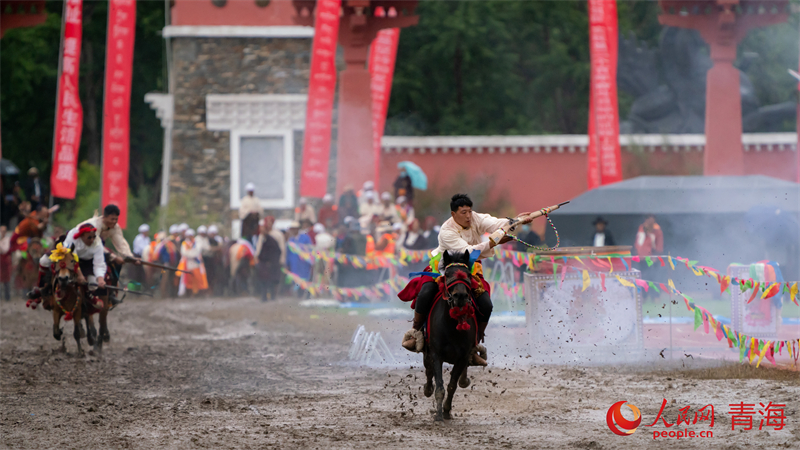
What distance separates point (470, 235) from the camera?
939 cm

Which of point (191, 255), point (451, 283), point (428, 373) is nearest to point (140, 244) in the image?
point (191, 255)

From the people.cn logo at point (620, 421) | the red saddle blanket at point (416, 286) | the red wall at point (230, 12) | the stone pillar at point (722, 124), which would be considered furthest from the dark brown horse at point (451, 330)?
the red wall at point (230, 12)

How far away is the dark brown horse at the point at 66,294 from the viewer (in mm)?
13383

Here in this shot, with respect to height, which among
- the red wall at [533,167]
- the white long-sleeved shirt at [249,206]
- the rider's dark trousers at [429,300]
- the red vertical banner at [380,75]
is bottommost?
the rider's dark trousers at [429,300]

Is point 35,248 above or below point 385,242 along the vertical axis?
below

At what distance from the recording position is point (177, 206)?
28.3 meters

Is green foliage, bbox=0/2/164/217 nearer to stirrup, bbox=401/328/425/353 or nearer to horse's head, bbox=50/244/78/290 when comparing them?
horse's head, bbox=50/244/78/290

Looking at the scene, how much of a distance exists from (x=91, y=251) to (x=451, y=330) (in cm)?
667

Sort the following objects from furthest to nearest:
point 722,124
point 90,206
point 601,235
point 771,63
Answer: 1. point 771,63
2. point 90,206
3. point 722,124
4. point 601,235

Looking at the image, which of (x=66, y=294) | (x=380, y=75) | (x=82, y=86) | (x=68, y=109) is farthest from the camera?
(x=82, y=86)

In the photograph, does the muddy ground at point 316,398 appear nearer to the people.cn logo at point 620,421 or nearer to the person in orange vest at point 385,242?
the people.cn logo at point 620,421

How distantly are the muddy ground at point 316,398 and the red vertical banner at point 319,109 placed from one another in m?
7.41

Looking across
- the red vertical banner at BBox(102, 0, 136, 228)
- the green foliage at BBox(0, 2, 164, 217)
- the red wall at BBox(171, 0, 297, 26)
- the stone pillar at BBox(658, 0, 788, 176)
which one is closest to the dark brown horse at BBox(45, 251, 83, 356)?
the red vertical banner at BBox(102, 0, 136, 228)

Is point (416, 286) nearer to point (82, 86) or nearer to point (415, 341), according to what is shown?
point (415, 341)
